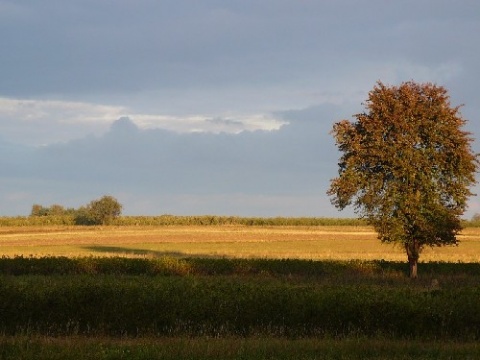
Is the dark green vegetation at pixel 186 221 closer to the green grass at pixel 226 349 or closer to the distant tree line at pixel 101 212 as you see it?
the distant tree line at pixel 101 212

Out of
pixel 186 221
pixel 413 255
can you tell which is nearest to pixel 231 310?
pixel 413 255

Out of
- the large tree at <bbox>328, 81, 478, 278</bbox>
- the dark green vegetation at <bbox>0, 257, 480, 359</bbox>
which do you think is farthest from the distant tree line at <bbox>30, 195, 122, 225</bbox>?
the dark green vegetation at <bbox>0, 257, 480, 359</bbox>

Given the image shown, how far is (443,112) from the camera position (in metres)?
37.4

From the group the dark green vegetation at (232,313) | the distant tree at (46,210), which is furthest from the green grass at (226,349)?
the distant tree at (46,210)

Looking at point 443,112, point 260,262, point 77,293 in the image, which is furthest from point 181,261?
point 443,112

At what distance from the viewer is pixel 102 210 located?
136 m

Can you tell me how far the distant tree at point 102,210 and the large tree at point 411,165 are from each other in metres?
103

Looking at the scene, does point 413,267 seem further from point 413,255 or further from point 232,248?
point 232,248

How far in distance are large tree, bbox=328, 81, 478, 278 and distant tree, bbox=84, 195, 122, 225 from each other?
10306 cm

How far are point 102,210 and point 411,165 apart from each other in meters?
107

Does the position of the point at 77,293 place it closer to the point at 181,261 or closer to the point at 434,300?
the point at 434,300

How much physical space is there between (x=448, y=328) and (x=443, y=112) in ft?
70.1

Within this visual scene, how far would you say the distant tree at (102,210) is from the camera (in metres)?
136

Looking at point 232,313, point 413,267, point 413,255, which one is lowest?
point 232,313
